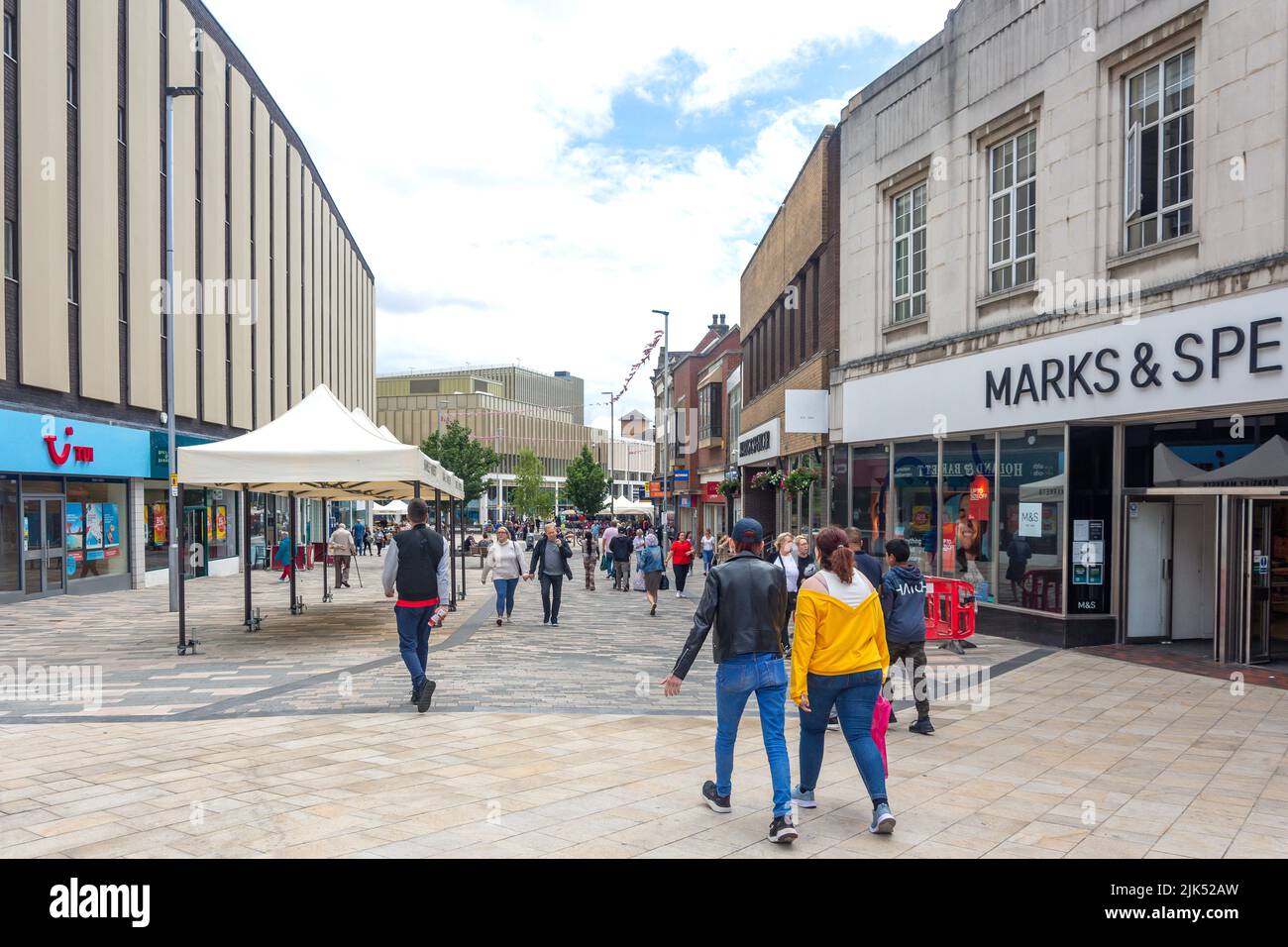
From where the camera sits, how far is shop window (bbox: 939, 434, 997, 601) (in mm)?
14484

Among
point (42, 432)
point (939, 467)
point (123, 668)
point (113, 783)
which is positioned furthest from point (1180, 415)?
point (42, 432)

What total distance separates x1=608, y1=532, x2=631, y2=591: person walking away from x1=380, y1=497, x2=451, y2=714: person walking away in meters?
14.6

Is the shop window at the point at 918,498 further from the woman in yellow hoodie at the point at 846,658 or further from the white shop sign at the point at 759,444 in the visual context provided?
the woman in yellow hoodie at the point at 846,658

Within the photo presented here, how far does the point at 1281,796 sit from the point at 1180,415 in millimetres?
6402

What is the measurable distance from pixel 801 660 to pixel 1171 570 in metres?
9.46

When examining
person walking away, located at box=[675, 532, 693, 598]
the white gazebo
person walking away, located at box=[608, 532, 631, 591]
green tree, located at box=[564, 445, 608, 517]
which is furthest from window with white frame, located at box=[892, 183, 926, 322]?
green tree, located at box=[564, 445, 608, 517]

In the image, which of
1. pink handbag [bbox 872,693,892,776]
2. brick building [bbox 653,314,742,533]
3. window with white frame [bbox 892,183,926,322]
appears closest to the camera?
pink handbag [bbox 872,693,892,776]

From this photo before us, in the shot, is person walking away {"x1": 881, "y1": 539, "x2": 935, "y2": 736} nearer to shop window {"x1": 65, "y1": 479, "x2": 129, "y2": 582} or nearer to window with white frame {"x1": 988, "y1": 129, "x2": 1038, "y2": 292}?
window with white frame {"x1": 988, "y1": 129, "x2": 1038, "y2": 292}

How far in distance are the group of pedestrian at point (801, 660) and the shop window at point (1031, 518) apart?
8.32m

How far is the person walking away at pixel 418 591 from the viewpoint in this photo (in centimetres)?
839

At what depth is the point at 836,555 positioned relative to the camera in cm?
534

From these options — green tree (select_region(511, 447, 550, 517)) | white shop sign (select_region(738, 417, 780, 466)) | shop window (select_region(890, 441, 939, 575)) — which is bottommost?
green tree (select_region(511, 447, 550, 517))

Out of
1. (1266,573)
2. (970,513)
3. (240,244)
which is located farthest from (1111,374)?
(240,244)

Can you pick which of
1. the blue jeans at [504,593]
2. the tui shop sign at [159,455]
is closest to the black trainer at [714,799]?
the blue jeans at [504,593]
